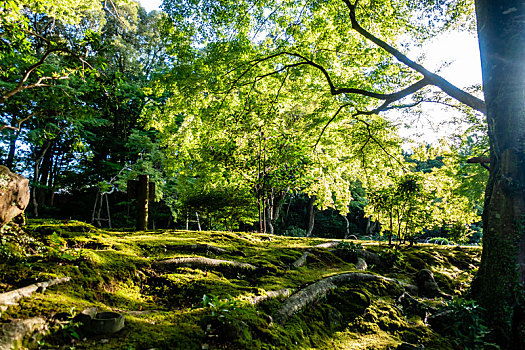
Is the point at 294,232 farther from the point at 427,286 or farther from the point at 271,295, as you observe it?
the point at 271,295

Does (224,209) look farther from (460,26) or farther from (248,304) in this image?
(460,26)

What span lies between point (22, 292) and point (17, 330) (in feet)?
1.88

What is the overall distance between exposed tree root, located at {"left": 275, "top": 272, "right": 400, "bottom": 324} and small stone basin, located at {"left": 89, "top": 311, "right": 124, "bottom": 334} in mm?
1616

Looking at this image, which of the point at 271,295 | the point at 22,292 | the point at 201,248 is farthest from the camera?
the point at 201,248

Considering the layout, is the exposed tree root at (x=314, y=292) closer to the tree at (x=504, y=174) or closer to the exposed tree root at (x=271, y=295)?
the exposed tree root at (x=271, y=295)

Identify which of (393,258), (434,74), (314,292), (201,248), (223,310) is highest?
(434,74)

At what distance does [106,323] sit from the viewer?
213cm

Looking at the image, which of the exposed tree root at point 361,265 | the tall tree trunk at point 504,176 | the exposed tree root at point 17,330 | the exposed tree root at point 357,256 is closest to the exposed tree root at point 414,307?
the tall tree trunk at point 504,176

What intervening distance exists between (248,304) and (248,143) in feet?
27.3

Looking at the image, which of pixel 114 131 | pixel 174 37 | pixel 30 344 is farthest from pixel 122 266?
pixel 114 131

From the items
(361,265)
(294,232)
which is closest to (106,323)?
(361,265)

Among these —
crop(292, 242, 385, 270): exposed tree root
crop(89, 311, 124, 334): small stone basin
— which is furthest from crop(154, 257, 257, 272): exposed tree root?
crop(292, 242, 385, 270): exposed tree root

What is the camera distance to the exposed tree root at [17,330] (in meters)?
1.73

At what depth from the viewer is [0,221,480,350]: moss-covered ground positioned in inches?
86.0
